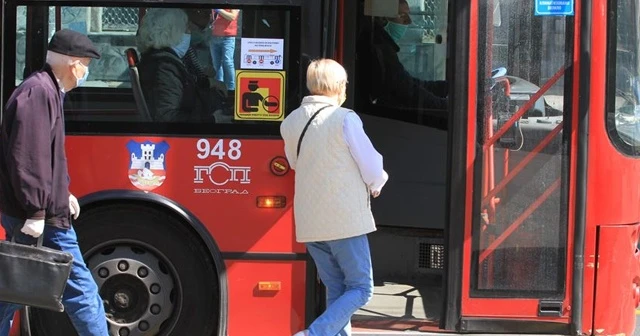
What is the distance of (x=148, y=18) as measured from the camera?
4.93 metres

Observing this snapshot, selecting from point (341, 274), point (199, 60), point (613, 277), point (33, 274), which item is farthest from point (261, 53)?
point (613, 277)

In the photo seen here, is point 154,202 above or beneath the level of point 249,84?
beneath

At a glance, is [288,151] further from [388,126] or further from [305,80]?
[388,126]

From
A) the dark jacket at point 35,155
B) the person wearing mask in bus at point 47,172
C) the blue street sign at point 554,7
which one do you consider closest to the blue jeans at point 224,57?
the person wearing mask in bus at point 47,172

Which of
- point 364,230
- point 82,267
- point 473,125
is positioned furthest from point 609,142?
point 82,267

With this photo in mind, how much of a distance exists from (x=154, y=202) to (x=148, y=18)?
3.08 ft

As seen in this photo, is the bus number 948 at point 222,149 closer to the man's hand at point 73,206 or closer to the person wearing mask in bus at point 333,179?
the person wearing mask in bus at point 333,179

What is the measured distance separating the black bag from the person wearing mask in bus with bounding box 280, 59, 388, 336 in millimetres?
1131

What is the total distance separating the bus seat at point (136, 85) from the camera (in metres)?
4.96

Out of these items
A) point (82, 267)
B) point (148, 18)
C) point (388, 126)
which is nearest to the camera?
point (82, 267)

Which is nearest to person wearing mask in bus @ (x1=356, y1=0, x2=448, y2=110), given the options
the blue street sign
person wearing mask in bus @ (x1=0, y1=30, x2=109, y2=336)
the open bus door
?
the open bus door

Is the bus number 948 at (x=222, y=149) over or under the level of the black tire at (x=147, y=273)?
over

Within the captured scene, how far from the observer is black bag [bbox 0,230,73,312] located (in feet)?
13.9

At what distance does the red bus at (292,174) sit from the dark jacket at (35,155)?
613 millimetres
